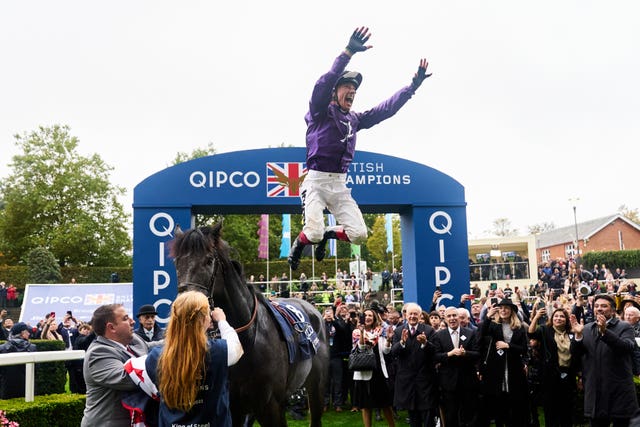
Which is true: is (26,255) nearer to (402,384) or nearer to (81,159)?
(81,159)

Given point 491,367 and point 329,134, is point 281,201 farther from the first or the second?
point 329,134

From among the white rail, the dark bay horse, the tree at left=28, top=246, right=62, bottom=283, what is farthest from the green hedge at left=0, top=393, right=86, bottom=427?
the tree at left=28, top=246, right=62, bottom=283

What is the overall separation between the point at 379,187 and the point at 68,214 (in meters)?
28.7

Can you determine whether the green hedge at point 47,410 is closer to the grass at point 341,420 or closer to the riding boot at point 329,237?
the grass at point 341,420

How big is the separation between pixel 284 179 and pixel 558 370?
7600mm

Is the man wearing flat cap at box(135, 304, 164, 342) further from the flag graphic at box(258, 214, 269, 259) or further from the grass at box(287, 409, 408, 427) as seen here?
the flag graphic at box(258, 214, 269, 259)

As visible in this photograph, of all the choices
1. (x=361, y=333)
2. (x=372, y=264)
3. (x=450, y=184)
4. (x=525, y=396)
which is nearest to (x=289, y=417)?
(x=361, y=333)

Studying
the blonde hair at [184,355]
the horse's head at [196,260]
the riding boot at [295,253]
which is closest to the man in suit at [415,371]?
the riding boot at [295,253]

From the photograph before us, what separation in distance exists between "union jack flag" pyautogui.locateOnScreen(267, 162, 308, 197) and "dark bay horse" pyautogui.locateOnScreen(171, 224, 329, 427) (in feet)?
25.8

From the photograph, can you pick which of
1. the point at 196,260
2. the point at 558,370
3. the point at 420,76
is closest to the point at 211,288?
the point at 196,260

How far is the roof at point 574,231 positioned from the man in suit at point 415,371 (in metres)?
47.2

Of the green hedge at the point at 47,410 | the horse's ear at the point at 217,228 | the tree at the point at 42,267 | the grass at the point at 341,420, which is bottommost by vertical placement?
the grass at the point at 341,420

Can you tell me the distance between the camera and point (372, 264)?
5309cm

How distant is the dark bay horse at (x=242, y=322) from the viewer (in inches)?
167
